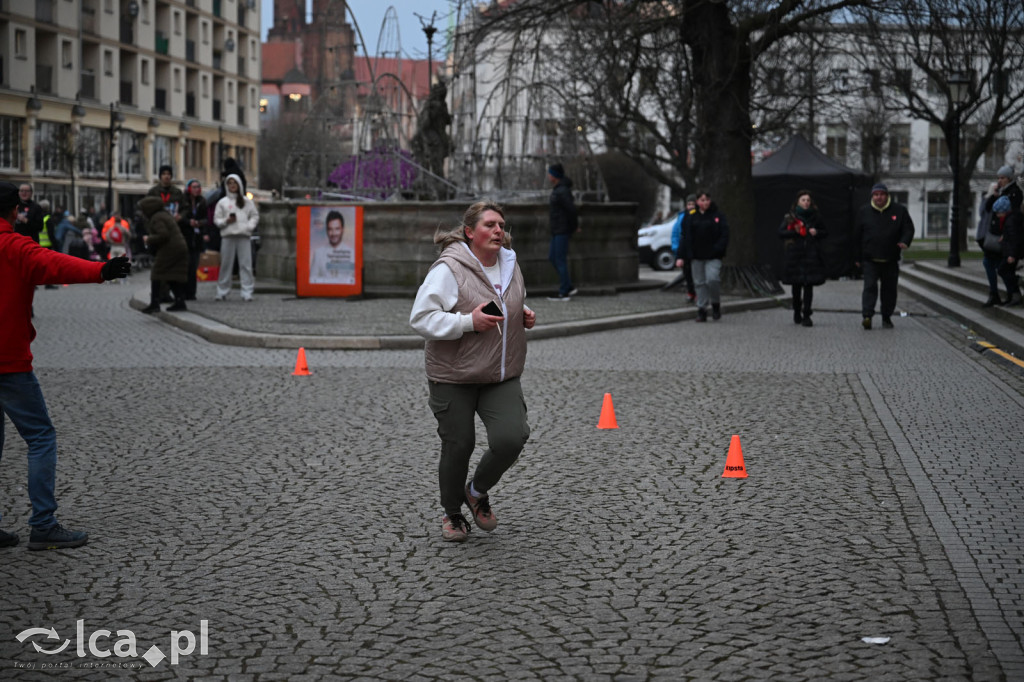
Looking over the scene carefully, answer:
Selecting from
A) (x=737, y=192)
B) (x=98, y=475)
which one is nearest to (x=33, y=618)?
(x=98, y=475)

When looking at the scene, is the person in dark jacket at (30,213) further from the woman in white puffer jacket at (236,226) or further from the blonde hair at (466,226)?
the blonde hair at (466,226)

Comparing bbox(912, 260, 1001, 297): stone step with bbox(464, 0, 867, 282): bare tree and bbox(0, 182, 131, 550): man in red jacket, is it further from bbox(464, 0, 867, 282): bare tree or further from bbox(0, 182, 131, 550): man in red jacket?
bbox(0, 182, 131, 550): man in red jacket

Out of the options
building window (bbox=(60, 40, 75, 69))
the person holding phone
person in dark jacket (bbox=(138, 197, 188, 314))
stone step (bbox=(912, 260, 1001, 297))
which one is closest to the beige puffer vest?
the person holding phone

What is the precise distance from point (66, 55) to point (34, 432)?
175 feet

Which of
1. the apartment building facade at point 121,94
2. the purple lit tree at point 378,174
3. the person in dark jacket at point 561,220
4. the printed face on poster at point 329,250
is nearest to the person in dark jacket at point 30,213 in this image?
the printed face on poster at point 329,250

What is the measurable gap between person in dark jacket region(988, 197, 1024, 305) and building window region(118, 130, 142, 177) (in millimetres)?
48571

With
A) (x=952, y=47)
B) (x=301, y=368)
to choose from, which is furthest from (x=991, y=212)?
(x=301, y=368)

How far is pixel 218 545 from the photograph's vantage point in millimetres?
6168

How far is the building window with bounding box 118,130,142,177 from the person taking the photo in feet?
200

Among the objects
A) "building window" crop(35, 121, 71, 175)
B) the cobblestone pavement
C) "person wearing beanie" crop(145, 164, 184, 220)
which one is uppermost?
"building window" crop(35, 121, 71, 175)

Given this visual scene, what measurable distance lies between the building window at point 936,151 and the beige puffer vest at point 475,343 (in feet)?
284

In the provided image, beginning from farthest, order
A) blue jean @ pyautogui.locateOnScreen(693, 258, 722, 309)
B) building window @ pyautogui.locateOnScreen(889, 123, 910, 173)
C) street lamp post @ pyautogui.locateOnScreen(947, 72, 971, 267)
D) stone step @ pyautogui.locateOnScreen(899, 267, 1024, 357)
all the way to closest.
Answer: building window @ pyautogui.locateOnScreen(889, 123, 910, 173)
street lamp post @ pyautogui.locateOnScreen(947, 72, 971, 267)
blue jean @ pyautogui.locateOnScreen(693, 258, 722, 309)
stone step @ pyautogui.locateOnScreen(899, 267, 1024, 357)

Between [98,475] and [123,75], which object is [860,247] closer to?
[98,475]

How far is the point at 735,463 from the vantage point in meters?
7.82
